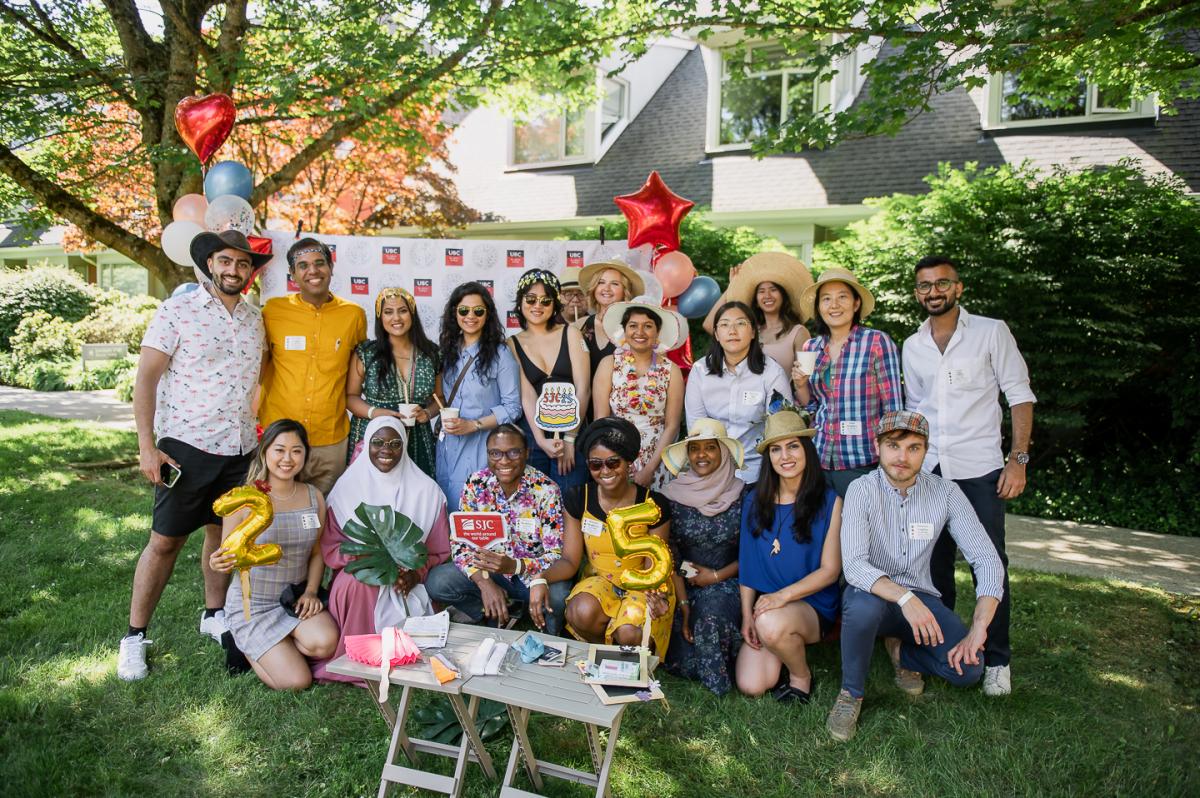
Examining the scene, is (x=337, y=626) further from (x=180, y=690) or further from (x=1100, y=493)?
(x=1100, y=493)

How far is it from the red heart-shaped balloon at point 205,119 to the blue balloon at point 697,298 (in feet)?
10.6

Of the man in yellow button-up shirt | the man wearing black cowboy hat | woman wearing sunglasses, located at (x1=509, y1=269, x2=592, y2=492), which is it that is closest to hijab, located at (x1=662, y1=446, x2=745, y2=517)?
woman wearing sunglasses, located at (x1=509, y1=269, x2=592, y2=492)

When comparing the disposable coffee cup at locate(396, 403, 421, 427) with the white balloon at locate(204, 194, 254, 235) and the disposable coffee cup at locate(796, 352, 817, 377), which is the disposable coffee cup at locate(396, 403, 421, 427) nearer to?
the white balloon at locate(204, 194, 254, 235)

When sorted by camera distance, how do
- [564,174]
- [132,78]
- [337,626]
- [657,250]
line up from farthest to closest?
1. [564,174]
2. [132,78]
3. [657,250]
4. [337,626]

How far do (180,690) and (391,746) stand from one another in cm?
138

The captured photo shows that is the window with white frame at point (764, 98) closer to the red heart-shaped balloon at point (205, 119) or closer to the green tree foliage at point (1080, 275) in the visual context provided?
the green tree foliage at point (1080, 275)

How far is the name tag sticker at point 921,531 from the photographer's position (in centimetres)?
365

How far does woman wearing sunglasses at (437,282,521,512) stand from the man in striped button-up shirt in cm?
195

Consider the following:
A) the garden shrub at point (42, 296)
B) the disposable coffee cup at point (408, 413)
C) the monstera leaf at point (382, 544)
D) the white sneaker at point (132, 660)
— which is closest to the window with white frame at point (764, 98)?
the disposable coffee cup at point (408, 413)

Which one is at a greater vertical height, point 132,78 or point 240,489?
point 132,78

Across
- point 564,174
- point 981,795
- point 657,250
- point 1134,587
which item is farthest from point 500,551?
point 564,174

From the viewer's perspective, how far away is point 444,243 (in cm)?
619

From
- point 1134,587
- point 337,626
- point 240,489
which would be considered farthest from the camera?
point 1134,587

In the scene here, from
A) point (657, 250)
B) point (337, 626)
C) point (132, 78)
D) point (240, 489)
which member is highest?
point (132, 78)
